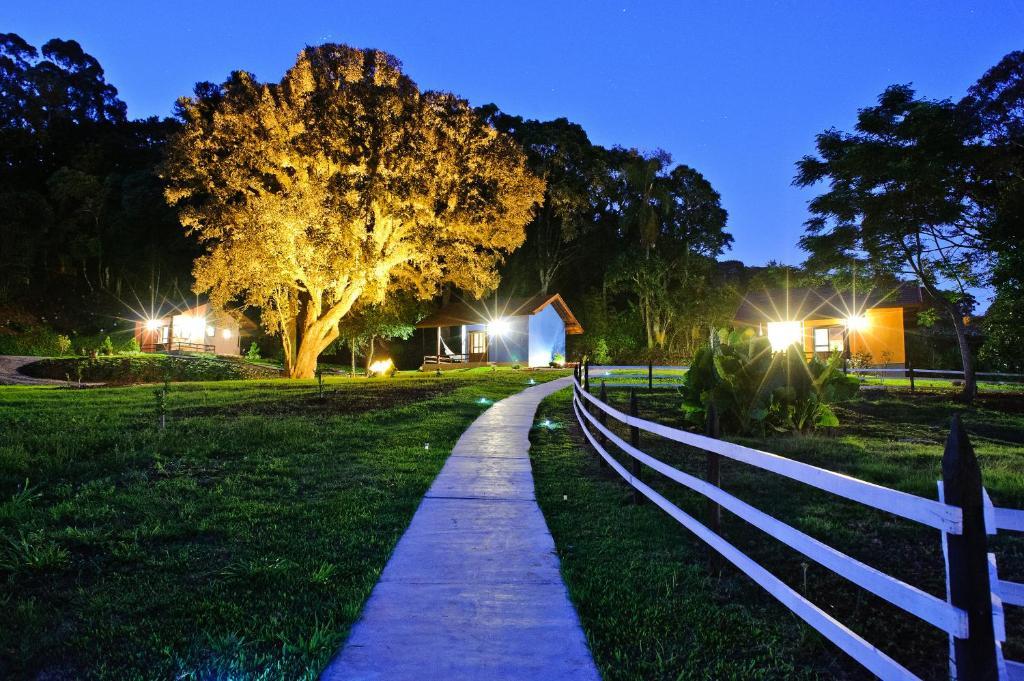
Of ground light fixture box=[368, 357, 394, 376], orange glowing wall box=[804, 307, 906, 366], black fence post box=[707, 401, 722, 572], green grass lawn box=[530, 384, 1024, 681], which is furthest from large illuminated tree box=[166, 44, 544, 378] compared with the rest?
orange glowing wall box=[804, 307, 906, 366]

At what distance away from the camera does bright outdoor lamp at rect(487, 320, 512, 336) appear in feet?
126

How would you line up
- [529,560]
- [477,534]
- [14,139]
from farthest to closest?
1. [14,139]
2. [477,534]
3. [529,560]

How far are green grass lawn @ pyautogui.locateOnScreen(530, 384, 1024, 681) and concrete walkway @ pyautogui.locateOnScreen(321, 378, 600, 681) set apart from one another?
8.2 inches

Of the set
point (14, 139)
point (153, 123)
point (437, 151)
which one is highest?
point (153, 123)

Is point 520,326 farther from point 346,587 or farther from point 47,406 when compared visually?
point 346,587

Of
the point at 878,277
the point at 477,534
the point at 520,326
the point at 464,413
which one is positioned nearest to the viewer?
the point at 477,534

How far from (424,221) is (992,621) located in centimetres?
2299

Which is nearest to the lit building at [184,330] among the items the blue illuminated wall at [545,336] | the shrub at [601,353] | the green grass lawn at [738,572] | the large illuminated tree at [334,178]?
the large illuminated tree at [334,178]

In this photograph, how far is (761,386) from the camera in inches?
386

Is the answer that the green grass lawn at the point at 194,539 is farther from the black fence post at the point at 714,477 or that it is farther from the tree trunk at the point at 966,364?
the tree trunk at the point at 966,364

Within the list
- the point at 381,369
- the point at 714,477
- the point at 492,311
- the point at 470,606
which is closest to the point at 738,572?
the point at 714,477

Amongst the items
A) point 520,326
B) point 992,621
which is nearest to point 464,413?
point 992,621

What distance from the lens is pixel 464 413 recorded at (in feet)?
47.3

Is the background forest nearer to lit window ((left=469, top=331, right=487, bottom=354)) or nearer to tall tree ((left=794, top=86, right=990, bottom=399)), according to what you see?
lit window ((left=469, top=331, right=487, bottom=354))
